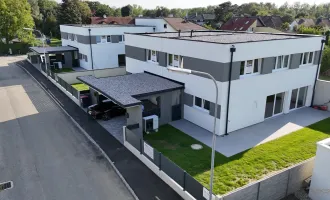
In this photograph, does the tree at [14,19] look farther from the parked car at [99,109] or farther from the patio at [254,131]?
the patio at [254,131]

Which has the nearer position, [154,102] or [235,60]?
[235,60]

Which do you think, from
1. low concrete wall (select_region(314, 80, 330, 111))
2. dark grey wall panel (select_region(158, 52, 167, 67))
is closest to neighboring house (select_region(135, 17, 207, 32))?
dark grey wall panel (select_region(158, 52, 167, 67))

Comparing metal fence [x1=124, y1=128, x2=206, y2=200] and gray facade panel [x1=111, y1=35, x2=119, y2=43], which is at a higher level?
gray facade panel [x1=111, y1=35, x2=119, y2=43]

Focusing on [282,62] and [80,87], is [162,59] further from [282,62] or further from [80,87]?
[80,87]

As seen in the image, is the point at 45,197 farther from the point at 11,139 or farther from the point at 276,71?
the point at 276,71

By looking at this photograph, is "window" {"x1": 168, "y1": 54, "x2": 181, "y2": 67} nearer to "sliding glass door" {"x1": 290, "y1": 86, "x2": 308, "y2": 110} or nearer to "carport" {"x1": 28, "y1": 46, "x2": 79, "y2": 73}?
"sliding glass door" {"x1": 290, "y1": 86, "x2": 308, "y2": 110}

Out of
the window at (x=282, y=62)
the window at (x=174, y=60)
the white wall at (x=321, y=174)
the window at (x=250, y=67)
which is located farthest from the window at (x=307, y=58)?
the white wall at (x=321, y=174)

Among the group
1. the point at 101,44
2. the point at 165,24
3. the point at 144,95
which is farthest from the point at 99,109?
the point at 165,24

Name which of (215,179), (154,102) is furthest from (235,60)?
(215,179)
